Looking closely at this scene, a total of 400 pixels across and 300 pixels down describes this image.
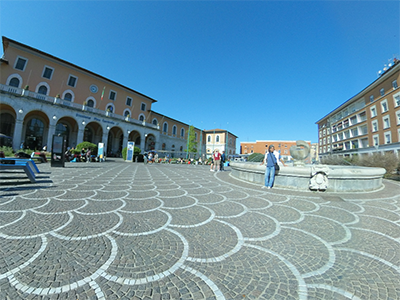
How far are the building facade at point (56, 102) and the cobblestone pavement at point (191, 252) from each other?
907 inches

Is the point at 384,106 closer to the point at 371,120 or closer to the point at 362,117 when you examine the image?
the point at 371,120

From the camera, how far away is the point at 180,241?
2.27 metres

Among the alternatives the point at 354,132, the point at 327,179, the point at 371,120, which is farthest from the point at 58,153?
the point at 354,132

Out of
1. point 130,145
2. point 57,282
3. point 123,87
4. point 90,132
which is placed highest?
point 123,87

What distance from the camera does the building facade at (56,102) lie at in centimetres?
1981

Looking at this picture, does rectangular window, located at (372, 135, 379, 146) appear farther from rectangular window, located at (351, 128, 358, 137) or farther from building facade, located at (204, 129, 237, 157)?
building facade, located at (204, 129, 237, 157)

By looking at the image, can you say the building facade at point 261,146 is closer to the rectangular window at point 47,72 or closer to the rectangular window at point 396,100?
the rectangular window at point 396,100

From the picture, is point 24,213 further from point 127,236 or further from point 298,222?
point 298,222

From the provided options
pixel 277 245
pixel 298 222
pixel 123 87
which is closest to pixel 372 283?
pixel 277 245

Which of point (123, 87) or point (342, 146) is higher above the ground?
point (123, 87)

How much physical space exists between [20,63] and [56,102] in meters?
7.88

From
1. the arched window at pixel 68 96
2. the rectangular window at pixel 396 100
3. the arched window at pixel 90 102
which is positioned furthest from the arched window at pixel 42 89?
the rectangular window at pixel 396 100

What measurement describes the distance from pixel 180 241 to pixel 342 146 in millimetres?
54885

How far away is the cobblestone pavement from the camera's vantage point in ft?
4.78
